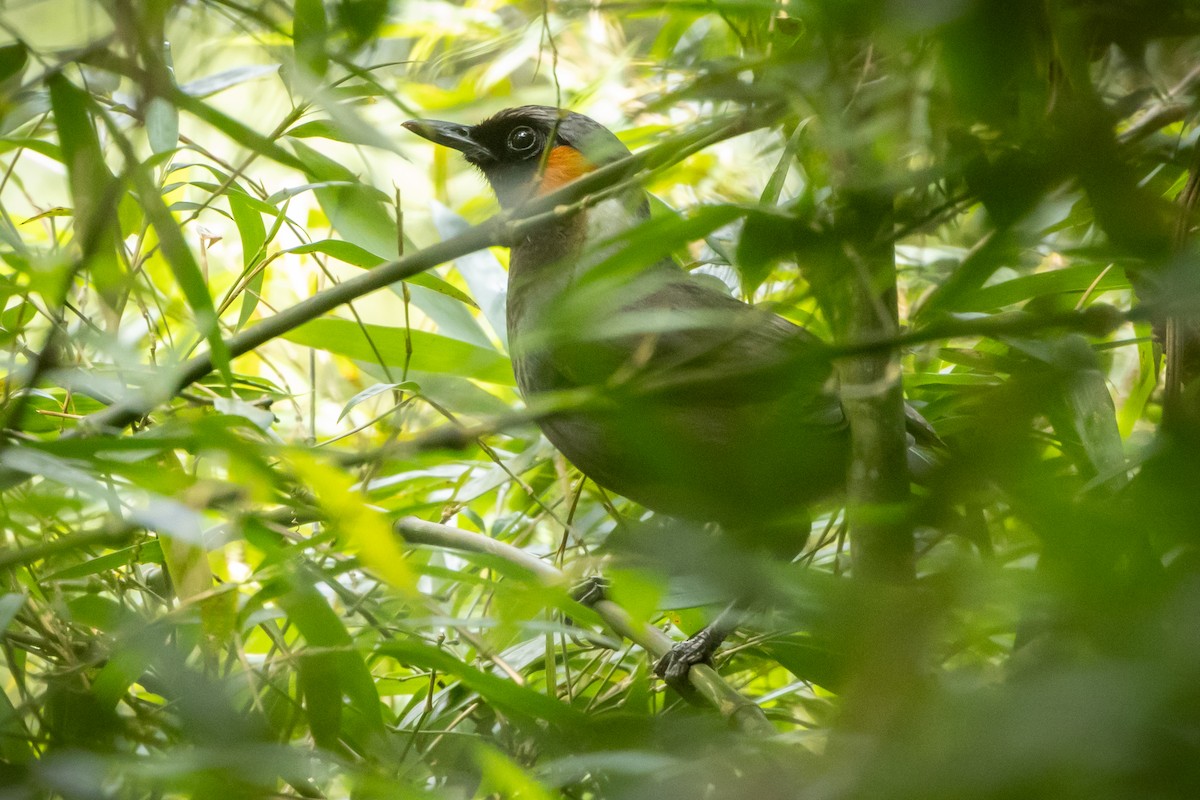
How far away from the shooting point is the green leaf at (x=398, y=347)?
1.61m

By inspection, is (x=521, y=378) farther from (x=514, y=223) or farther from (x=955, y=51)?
(x=955, y=51)

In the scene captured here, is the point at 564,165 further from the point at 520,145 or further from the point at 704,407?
the point at 704,407

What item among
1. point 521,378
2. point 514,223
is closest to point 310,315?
point 514,223

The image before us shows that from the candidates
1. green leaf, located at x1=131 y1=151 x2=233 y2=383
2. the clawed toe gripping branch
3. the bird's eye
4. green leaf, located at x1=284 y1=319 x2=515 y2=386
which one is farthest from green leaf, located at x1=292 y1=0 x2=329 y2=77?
the bird's eye

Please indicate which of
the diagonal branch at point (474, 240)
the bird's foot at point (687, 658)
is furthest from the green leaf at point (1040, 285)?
the bird's foot at point (687, 658)

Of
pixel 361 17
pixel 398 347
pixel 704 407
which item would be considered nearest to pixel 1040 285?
pixel 704 407

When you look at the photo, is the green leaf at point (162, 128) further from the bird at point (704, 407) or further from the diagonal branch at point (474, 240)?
the bird at point (704, 407)

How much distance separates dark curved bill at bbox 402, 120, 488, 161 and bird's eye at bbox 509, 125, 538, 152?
70mm

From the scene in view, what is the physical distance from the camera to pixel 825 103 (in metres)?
0.67

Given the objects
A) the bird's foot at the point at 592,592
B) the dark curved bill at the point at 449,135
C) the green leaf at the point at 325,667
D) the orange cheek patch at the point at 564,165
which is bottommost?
the green leaf at the point at 325,667

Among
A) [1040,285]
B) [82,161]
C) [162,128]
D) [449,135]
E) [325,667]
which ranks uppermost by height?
[449,135]

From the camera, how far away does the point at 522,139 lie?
2.34m

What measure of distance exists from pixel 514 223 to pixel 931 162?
1.30 ft

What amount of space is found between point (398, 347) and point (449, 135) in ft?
2.47
